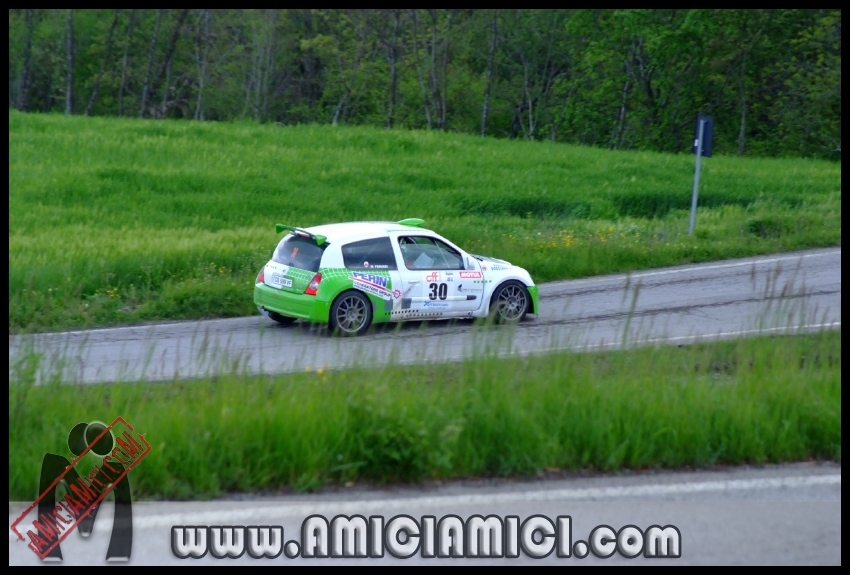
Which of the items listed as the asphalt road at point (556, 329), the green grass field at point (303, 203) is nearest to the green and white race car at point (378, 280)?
the asphalt road at point (556, 329)

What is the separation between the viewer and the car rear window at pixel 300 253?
42.8 ft

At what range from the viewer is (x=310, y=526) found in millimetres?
5469

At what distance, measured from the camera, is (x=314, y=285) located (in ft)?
42.2

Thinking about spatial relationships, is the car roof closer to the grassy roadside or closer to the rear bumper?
the rear bumper

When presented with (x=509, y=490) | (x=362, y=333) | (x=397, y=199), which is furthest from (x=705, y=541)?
(x=397, y=199)

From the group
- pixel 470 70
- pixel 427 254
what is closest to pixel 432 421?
pixel 427 254

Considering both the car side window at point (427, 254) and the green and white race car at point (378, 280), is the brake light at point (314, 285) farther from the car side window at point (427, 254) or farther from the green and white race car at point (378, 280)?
the car side window at point (427, 254)

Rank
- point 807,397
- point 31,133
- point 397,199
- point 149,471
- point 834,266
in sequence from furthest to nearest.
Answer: point 31,133 → point 397,199 → point 834,266 → point 807,397 → point 149,471

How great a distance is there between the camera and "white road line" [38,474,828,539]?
5.52m

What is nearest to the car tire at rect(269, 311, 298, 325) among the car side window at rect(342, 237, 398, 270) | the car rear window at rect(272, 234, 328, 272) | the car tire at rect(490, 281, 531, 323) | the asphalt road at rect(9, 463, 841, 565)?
the car rear window at rect(272, 234, 328, 272)

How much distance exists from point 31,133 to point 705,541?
31.4 meters

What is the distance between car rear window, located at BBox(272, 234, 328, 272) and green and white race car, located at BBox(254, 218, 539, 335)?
0.02 meters

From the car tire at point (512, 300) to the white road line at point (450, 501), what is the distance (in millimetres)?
7529

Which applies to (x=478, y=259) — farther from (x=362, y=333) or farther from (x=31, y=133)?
(x=31, y=133)
